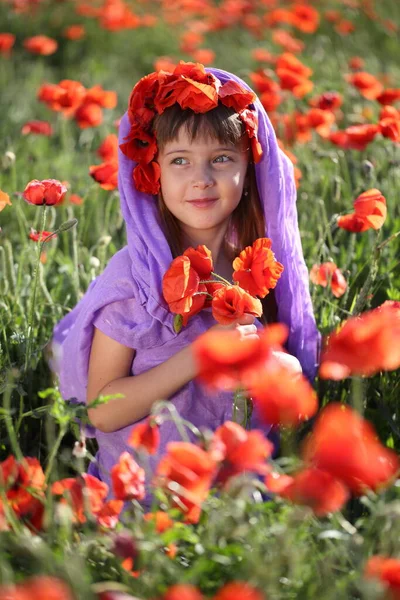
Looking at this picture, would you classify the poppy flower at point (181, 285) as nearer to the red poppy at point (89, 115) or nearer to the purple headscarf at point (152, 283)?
the purple headscarf at point (152, 283)

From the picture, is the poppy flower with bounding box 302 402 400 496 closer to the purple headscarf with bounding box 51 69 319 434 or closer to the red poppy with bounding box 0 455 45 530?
→ the red poppy with bounding box 0 455 45 530

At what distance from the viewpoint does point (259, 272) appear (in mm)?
1799

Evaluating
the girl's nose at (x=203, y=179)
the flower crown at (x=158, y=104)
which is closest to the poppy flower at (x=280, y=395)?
the girl's nose at (x=203, y=179)

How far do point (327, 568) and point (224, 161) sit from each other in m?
1.07

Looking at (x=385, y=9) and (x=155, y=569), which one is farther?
(x=385, y=9)

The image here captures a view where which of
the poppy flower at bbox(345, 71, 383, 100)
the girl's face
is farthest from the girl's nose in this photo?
the poppy flower at bbox(345, 71, 383, 100)

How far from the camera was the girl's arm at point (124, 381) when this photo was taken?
6.42 ft

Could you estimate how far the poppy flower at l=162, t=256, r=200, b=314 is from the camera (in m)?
1.79

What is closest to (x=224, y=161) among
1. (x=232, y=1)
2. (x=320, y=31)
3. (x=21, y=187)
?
(x=21, y=187)

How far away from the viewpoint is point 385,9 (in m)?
7.13

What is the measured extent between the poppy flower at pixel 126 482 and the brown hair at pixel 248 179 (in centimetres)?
84

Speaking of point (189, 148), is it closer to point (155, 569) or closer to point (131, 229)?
point (131, 229)

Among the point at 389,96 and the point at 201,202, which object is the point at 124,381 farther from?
the point at 389,96

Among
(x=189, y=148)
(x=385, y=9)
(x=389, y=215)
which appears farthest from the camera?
(x=385, y=9)
